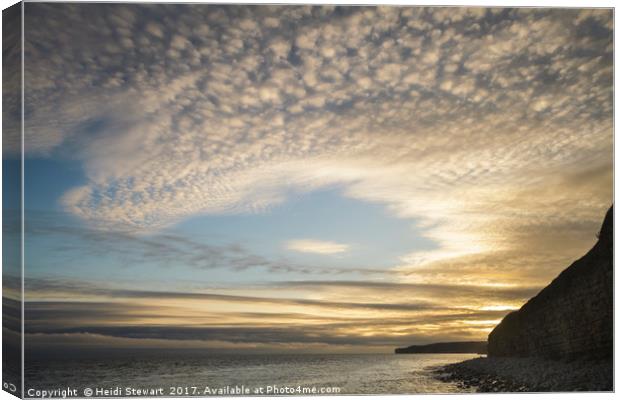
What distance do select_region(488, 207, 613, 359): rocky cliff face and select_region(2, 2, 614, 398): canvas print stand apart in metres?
0.14

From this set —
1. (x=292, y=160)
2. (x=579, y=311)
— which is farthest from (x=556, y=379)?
(x=292, y=160)

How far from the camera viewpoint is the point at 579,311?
18.4m

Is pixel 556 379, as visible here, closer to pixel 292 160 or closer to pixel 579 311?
pixel 579 311

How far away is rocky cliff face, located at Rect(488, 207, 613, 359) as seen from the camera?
15898mm

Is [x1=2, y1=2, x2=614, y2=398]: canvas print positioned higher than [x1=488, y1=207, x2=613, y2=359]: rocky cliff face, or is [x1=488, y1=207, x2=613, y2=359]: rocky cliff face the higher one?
[x1=2, y1=2, x2=614, y2=398]: canvas print

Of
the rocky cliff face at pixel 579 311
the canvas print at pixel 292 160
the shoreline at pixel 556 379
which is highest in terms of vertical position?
the canvas print at pixel 292 160

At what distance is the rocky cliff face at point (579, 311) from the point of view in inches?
626

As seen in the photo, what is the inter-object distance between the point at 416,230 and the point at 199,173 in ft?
17.6

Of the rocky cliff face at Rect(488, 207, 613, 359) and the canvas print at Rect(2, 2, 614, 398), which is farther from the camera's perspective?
the rocky cliff face at Rect(488, 207, 613, 359)

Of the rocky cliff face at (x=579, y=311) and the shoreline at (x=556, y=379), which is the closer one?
the shoreline at (x=556, y=379)

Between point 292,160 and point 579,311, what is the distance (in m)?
10.3

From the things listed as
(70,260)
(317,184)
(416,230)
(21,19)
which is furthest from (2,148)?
(416,230)

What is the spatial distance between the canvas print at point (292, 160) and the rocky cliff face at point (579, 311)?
0.45 ft

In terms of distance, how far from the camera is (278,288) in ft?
60.1
